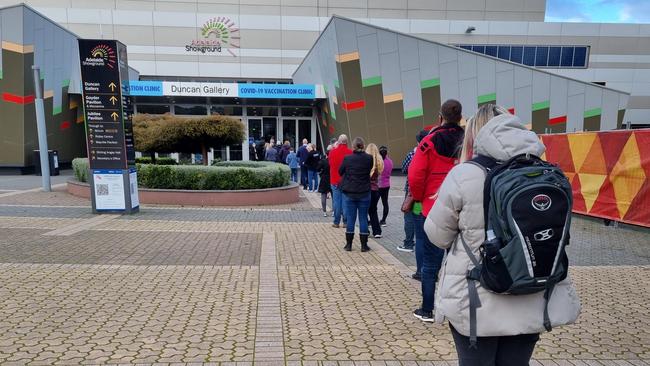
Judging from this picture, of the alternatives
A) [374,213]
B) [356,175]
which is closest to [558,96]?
[374,213]

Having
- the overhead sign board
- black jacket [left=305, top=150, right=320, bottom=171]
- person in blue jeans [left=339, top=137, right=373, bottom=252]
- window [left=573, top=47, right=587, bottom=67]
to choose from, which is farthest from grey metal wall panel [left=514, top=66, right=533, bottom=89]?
window [left=573, top=47, right=587, bottom=67]

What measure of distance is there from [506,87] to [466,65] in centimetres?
217

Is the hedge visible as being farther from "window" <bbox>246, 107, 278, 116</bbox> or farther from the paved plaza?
"window" <bbox>246, 107, 278, 116</bbox>

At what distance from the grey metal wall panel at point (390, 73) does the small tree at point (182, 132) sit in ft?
26.8

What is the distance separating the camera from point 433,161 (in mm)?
3945

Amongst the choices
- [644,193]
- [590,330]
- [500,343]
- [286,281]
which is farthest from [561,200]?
[644,193]

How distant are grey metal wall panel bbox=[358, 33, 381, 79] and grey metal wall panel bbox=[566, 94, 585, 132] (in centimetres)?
915

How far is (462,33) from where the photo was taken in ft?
118

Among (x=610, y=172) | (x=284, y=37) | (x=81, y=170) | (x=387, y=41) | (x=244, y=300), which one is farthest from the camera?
(x=284, y=37)

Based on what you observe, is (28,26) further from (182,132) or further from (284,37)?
(284,37)

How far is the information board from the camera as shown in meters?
8.84

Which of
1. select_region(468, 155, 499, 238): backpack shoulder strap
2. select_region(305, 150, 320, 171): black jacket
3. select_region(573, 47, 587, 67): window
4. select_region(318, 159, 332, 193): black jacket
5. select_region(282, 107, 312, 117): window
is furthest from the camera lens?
select_region(573, 47, 587, 67): window

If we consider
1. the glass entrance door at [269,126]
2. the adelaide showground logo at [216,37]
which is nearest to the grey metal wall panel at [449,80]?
the glass entrance door at [269,126]

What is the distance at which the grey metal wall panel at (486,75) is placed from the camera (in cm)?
1892
